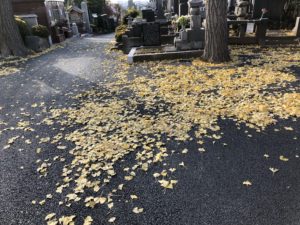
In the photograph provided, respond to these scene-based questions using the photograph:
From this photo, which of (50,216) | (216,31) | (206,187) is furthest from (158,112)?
(216,31)

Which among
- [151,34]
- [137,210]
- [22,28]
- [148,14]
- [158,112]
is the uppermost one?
[148,14]

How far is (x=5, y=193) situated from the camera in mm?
3574

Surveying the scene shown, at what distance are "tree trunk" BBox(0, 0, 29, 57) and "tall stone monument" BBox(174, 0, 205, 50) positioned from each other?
9.22 m

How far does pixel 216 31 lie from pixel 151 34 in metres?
5.07

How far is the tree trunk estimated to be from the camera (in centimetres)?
1312

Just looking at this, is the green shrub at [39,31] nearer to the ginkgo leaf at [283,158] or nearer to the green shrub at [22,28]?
the green shrub at [22,28]

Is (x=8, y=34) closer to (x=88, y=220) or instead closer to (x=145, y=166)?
(x=145, y=166)

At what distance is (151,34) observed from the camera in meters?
13.6

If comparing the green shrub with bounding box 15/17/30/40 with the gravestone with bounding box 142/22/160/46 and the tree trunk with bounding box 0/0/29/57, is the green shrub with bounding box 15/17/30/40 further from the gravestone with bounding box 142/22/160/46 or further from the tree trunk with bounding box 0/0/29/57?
the gravestone with bounding box 142/22/160/46

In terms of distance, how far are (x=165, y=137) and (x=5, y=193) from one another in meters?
2.73

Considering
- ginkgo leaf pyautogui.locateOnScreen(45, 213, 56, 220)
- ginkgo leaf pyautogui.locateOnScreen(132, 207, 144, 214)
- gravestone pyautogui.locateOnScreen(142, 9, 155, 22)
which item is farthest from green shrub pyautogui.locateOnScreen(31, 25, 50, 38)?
ginkgo leaf pyautogui.locateOnScreen(132, 207, 144, 214)

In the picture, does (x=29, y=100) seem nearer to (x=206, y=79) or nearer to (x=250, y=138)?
(x=206, y=79)

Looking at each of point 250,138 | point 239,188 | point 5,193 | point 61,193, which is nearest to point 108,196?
point 61,193

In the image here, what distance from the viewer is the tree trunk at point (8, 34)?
1312 centimetres
